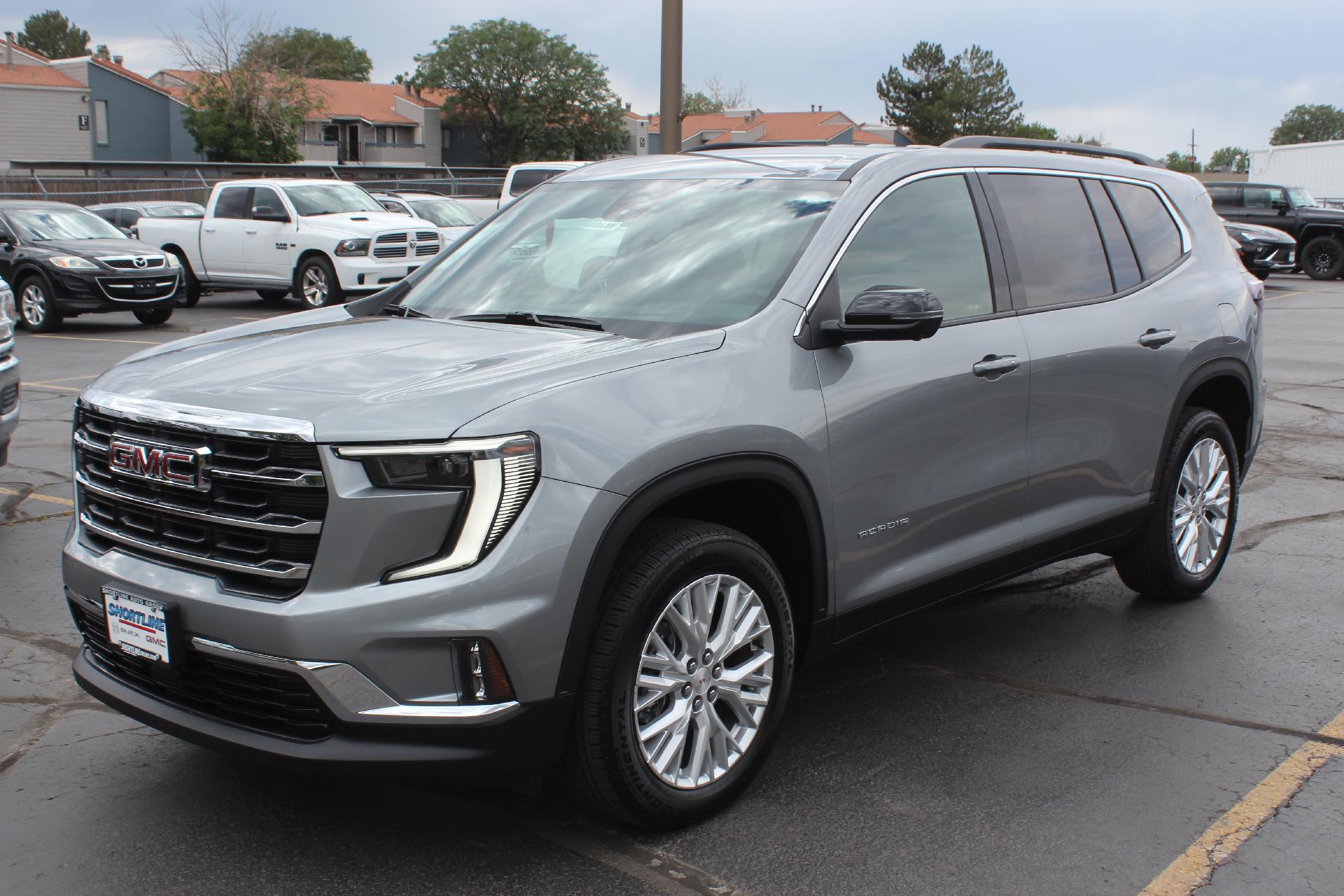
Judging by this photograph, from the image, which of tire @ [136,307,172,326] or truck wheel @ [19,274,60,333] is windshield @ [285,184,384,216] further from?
truck wheel @ [19,274,60,333]

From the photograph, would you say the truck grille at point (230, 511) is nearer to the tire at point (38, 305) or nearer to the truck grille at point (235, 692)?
the truck grille at point (235, 692)

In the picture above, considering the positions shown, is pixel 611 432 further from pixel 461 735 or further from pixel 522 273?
pixel 522 273

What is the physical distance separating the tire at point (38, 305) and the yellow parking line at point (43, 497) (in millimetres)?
10378

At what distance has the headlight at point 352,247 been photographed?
18.5 metres

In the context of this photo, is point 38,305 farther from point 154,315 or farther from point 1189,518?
point 1189,518

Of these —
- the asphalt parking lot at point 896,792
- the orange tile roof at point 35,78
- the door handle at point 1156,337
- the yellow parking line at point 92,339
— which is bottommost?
the asphalt parking lot at point 896,792

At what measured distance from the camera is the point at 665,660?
11.3ft

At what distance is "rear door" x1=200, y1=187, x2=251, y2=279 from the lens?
19781mm

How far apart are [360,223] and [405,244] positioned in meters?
0.75

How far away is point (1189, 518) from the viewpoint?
5605mm

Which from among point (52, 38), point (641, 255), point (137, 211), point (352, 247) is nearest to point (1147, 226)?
point (641, 255)

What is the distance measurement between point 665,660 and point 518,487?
68cm

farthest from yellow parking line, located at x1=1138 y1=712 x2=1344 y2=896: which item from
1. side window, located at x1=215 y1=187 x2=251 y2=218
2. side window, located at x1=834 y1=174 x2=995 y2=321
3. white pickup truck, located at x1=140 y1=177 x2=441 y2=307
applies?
side window, located at x1=215 y1=187 x2=251 y2=218

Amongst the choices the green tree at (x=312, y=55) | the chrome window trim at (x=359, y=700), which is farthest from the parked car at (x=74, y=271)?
the green tree at (x=312, y=55)
